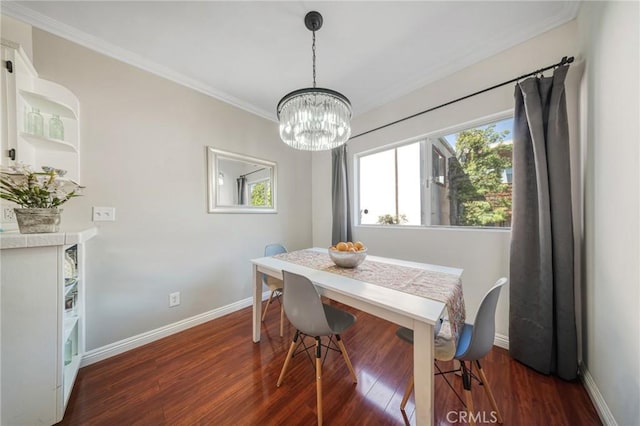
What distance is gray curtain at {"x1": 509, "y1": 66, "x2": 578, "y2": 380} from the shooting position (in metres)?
1.40

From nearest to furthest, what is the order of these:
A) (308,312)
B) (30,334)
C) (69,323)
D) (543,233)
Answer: (30,334) < (308,312) < (69,323) < (543,233)

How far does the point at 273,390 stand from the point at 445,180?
7.50 feet

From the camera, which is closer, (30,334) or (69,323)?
(30,334)

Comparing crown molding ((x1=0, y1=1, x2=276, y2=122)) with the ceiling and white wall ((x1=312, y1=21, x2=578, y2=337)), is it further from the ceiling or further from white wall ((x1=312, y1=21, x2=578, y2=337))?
white wall ((x1=312, y1=21, x2=578, y2=337))

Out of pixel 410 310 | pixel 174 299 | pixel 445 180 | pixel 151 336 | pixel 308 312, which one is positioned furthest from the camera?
pixel 445 180

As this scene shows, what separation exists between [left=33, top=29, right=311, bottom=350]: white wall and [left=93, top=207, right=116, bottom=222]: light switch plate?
0.12ft

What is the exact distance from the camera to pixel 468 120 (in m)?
1.94

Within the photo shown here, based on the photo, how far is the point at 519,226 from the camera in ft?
5.15

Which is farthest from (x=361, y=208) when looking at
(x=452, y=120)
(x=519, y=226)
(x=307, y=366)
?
(x=307, y=366)

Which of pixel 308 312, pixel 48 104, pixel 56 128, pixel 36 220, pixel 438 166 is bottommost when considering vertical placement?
pixel 308 312

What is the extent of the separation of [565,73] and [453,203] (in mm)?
1116

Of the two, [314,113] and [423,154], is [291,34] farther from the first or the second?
[423,154]

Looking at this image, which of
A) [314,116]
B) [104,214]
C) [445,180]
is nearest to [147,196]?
[104,214]

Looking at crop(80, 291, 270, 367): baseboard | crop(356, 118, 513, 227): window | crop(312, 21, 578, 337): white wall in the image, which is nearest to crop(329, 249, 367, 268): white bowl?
crop(312, 21, 578, 337): white wall
